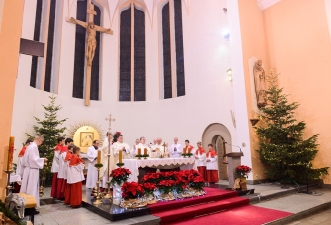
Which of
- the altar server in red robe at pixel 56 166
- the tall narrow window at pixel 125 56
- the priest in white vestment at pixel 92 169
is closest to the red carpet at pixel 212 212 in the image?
the priest in white vestment at pixel 92 169

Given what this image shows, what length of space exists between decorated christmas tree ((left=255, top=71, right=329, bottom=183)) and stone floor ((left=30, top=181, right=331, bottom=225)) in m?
0.69

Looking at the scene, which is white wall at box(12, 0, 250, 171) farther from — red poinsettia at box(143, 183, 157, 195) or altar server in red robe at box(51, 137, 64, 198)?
red poinsettia at box(143, 183, 157, 195)

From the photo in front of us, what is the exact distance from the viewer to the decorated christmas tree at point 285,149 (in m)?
7.93

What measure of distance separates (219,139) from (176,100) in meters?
3.46

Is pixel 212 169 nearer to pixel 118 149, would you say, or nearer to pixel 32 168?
pixel 118 149

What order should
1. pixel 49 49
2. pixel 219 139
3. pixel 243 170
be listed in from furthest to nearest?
1. pixel 49 49
2. pixel 219 139
3. pixel 243 170

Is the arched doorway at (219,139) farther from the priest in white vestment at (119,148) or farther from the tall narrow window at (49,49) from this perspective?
the tall narrow window at (49,49)

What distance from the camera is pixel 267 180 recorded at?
913 centimetres

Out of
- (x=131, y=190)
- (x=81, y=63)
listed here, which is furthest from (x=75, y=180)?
(x=81, y=63)

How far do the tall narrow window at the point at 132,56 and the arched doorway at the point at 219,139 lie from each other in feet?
16.3

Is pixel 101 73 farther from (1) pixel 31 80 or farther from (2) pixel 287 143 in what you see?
(2) pixel 287 143

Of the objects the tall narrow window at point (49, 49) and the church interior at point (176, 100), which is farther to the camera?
the tall narrow window at point (49, 49)

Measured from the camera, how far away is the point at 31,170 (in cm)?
535

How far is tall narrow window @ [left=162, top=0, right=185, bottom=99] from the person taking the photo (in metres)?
13.8
